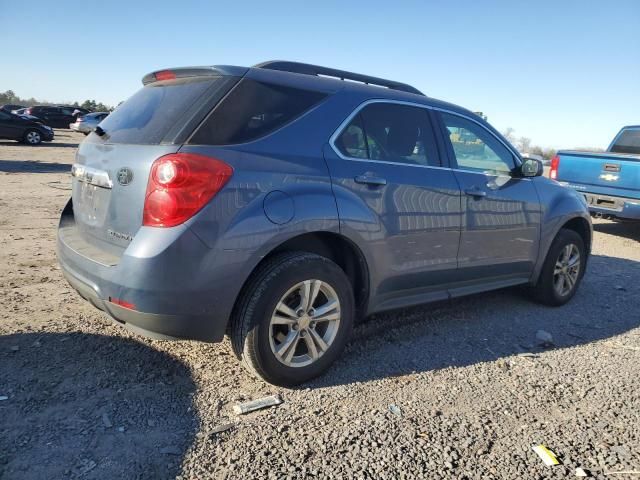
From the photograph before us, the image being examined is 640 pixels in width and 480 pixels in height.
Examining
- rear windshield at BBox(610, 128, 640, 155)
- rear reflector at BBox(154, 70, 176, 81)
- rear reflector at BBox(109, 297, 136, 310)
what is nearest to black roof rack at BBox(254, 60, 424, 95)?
rear reflector at BBox(154, 70, 176, 81)

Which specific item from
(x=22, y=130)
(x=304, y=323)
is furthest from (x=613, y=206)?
(x=22, y=130)

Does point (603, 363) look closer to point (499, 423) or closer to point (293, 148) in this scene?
point (499, 423)

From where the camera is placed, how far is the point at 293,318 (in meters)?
3.02

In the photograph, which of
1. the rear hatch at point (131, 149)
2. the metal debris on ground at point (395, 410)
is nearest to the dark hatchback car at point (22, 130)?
the rear hatch at point (131, 149)

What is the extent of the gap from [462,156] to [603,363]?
186 centimetres

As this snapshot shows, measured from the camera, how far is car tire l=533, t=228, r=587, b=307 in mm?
4867

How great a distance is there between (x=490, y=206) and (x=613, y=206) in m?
5.48

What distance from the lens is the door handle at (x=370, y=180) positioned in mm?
3211

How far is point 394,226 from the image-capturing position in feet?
11.1

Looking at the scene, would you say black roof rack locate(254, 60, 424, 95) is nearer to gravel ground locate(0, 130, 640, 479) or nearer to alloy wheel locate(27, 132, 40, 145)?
gravel ground locate(0, 130, 640, 479)

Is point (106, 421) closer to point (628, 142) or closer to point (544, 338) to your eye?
point (544, 338)

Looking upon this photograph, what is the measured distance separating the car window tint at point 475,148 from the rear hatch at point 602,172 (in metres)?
4.87

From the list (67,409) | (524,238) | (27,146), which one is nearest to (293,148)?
(67,409)

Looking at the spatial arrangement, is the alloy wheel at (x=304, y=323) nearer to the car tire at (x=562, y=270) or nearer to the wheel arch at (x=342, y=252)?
the wheel arch at (x=342, y=252)
